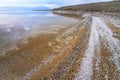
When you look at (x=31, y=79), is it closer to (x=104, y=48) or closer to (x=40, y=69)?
(x=40, y=69)

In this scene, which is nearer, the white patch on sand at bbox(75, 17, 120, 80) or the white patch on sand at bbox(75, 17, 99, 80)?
the white patch on sand at bbox(75, 17, 99, 80)

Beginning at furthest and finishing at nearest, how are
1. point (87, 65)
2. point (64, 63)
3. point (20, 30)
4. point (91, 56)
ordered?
point (20, 30) → point (91, 56) → point (64, 63) → point (87, 65)

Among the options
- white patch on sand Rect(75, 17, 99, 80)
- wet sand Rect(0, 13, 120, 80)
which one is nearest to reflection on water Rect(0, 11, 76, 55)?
wet sand Rect(0, 13, 120, 80)

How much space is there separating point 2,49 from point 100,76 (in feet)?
33.3

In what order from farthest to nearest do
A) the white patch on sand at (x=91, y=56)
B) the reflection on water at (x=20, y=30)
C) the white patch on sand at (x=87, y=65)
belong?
1. the reflection on water at (x=20, y=30)
2. the white patch on sand at (x=91, y=56)
3. the white patch on sand at (x=87, y=65)

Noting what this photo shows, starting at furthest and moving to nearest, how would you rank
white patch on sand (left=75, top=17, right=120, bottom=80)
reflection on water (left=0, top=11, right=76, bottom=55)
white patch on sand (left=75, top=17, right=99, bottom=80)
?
reflection on water (left=0, top=11, right=76, bottom=55) → white patch on sand (left=75, top=17, right=120, bottom=80) → white patch on sand (left=75, top=17, right=99, bottom=80)

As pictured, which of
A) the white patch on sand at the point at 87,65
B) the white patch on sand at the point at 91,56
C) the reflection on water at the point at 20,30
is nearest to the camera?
the white patch on sand at the point at 87,65

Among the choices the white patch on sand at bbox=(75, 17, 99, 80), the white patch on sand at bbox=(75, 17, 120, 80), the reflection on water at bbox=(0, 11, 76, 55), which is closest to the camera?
the white patch on sand at bbox=(75, 17, 99, 80)

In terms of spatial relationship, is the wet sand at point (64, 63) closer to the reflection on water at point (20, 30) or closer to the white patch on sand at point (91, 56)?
the white patch on sand at point (91, 56)

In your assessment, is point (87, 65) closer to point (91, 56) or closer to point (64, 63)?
point (64, 63)

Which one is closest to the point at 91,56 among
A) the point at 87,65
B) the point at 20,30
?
the point at 87,65

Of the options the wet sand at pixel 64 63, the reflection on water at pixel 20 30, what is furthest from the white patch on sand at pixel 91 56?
the reflection on water at pixel 20 30

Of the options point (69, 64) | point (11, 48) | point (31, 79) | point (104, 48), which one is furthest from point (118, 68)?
point (11, 48)

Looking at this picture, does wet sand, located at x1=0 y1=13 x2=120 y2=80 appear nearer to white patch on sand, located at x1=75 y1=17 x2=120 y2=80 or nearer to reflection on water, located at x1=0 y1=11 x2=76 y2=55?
white patch on sand, located at x1=75 y1=17 x2=120 y2=80
